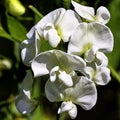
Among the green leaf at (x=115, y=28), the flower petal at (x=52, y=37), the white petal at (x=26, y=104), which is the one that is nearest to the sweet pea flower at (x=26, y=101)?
the white petal at (x=26, y=104)

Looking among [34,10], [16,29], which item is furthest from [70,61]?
[16,29]

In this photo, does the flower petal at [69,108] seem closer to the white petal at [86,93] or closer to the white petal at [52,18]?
the white petal at [86,93]

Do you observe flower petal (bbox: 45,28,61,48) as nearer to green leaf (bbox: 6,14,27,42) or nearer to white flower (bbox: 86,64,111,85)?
white flower (bbox: 86,64,111,85)

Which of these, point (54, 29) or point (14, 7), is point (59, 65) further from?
point (14, 7)

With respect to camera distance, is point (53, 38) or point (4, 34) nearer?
point (53, 38)

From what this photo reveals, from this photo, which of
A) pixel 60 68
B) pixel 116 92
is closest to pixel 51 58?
pixel 60 68

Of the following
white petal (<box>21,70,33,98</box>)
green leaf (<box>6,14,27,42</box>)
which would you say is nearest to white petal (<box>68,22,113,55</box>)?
white petal (<box>21,70,33,98</box>)
